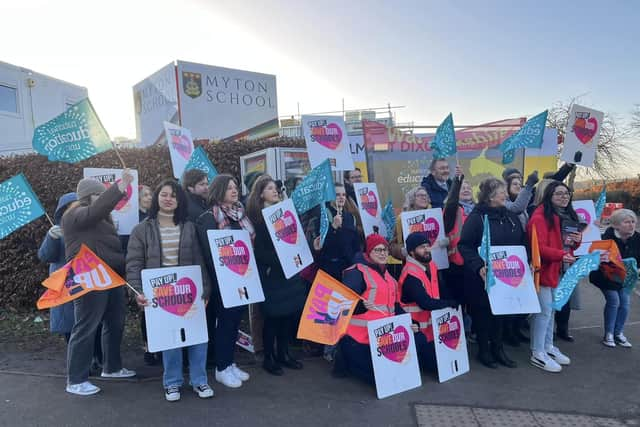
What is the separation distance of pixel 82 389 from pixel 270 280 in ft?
6.07

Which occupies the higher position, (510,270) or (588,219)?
(588,219)

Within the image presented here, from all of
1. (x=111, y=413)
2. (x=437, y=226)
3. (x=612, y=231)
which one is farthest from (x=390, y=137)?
(x=111, y=413)

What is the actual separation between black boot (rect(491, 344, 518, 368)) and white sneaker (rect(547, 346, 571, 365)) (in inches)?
18.4

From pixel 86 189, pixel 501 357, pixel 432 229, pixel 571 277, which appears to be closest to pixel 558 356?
pixel 501 357

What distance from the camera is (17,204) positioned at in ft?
13.7

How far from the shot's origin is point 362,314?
13.8ft

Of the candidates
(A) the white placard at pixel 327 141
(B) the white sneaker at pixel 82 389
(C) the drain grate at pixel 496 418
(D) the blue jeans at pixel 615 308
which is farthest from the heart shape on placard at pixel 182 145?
(D) the blue jeans at pixel 615 308

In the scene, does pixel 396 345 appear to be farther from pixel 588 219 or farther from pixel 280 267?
pixel 588 219

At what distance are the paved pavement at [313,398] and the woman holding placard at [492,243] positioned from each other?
0.81 ft

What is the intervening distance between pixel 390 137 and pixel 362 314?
3.53 metres

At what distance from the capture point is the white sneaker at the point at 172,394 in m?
3.76

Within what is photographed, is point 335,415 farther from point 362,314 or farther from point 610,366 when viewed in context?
point 610,366

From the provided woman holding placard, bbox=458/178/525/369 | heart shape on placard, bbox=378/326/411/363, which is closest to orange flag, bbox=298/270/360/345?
heart shape on placard, bbox=378/326/411/363

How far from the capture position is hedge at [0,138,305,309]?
6254 mm
